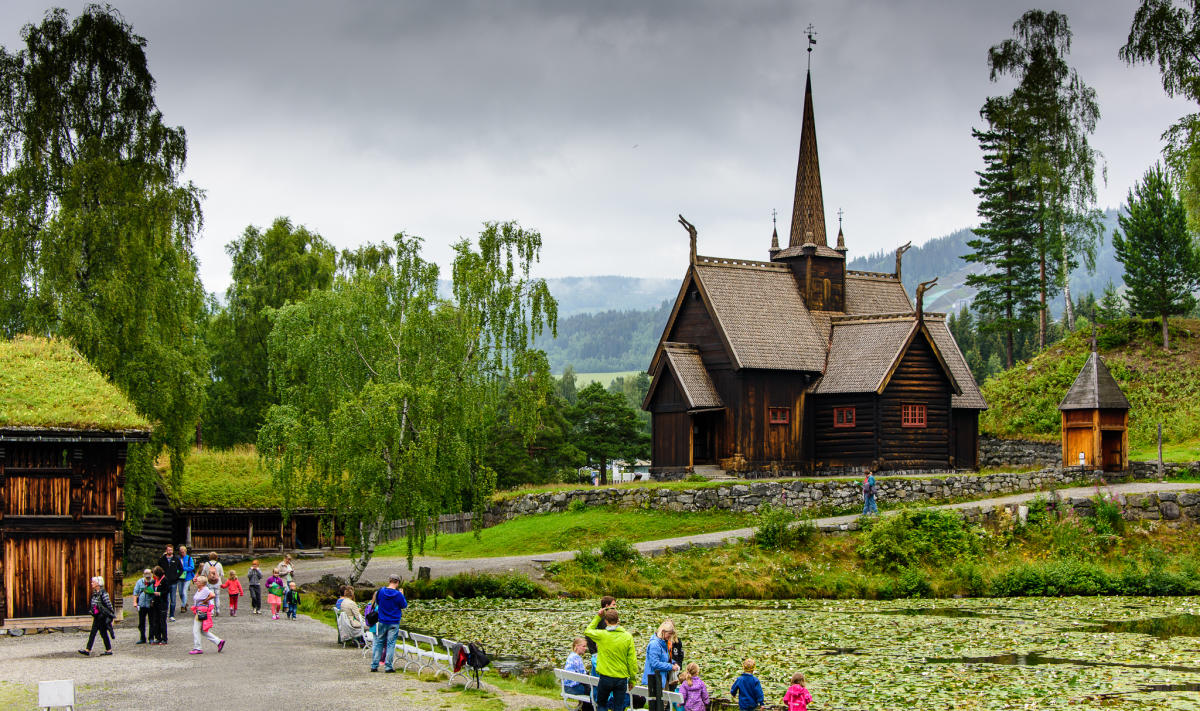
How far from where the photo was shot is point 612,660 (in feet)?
51.3

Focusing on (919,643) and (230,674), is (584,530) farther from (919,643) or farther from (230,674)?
(230,674)

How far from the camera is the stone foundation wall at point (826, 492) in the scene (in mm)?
38656

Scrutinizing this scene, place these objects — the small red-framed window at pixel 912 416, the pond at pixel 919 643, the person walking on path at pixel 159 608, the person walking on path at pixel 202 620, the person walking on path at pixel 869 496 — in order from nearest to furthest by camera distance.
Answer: the pond at pixel 919 643, the person walking on path at pixel 202 620, the person walking on path at pixel 159 608, the person walking on path at pixel 869 496, the small red-framed window at pixel 912 416

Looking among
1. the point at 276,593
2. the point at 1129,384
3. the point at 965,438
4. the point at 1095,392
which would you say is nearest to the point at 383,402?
the point at 276,593

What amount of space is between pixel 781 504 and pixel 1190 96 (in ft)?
74.6

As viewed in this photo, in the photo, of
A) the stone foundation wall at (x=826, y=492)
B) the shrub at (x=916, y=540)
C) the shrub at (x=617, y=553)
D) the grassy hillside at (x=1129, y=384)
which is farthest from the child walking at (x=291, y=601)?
the grassy hillside at (x=1129, y=384)

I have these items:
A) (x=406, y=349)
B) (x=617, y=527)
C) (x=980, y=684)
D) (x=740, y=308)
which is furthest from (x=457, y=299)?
(x=980, y=684)

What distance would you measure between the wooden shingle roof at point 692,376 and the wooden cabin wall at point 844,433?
13.7 ft

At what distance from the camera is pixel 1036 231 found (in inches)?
2685

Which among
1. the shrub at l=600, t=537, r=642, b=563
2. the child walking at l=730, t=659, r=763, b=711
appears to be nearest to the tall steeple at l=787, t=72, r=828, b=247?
the shrub at l=600, t=537, r=642, b=563

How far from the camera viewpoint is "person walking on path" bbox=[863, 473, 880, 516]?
37.2 meters

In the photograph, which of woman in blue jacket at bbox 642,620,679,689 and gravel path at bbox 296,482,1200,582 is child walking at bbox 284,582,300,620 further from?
woman in blue jacket at bbox 642,620,679,689

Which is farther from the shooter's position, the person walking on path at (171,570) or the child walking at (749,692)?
the person walking on path at (171,570)

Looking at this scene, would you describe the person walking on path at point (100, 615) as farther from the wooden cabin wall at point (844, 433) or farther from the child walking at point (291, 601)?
the wooden cabin wall at point (844, 433)
